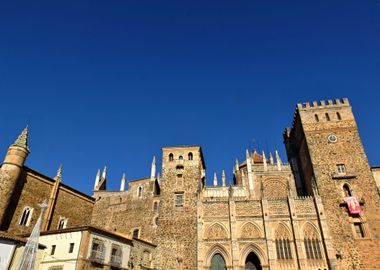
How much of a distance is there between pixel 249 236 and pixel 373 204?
13109mm

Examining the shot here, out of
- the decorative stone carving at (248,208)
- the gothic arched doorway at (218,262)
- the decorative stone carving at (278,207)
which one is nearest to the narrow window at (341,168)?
the decorative stone carving at (278,207)

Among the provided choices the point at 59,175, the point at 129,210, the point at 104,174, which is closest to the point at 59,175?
the point at 59,175

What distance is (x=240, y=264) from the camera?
29547 mm

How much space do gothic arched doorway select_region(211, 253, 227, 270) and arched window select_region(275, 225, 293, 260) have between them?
18.5 ft

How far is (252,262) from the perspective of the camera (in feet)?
102

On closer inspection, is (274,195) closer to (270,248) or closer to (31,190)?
(270,248)

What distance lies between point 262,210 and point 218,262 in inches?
285

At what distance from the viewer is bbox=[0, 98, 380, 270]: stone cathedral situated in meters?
29.3

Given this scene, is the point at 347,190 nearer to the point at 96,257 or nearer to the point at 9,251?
the point at 96,257

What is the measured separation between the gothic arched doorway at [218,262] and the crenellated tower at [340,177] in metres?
11.1

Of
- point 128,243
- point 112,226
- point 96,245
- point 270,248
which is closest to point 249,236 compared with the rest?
point 270,248

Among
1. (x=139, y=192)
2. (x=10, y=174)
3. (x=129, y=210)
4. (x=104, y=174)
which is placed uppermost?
(x=104, y=174)

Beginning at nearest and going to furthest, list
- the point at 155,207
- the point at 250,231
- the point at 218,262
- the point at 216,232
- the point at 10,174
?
the point at 10,174 < the point at 218,262 < the point at 250,231 < the point at 216,232 < the point at 155,207

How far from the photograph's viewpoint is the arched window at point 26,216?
3026 centimetres
